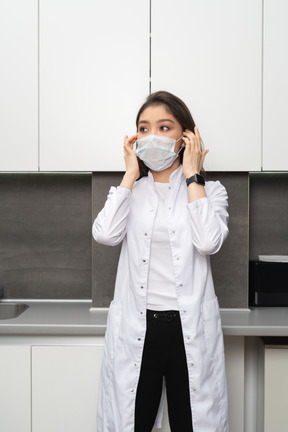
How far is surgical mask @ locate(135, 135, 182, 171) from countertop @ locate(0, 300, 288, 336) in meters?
0.69

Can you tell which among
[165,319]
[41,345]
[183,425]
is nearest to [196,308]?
[165,319]

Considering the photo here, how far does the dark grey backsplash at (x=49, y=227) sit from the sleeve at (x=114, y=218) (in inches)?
33.8

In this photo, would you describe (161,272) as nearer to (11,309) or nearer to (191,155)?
(191,155)

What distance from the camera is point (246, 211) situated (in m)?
2.23

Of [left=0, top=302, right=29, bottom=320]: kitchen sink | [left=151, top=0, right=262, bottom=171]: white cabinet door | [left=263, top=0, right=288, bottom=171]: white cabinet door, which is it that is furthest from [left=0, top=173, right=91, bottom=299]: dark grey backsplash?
[left=263, top=0, right=288, bottom=171]: white cabinet door

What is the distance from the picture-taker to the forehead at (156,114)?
1.69m

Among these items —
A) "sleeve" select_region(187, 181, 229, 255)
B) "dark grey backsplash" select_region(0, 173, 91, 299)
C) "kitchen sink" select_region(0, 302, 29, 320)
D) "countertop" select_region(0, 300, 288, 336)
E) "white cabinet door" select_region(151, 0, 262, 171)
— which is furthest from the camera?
"dark grey backsplash" select_region(0, 173, 91, 299)

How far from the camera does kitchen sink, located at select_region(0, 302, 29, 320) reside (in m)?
2.41

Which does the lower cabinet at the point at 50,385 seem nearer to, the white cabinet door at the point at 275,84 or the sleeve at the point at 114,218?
the sleeve at the point at 114,218

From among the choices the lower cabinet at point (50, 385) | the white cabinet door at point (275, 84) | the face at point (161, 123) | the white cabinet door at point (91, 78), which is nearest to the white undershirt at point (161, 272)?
the face at point (161, 123)

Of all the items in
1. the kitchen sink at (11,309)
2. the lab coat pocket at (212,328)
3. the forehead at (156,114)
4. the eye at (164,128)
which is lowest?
the kitchen sink at (11,309)

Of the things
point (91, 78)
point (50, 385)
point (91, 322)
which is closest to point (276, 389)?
point (91, 322)

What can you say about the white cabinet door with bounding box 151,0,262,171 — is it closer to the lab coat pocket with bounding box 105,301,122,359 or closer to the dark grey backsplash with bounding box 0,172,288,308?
the dark grey backsplash with bounding box 0,172,288,308

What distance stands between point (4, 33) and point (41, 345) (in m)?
1.37
